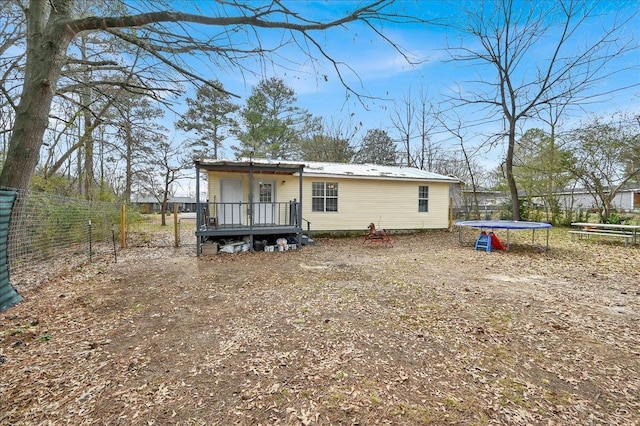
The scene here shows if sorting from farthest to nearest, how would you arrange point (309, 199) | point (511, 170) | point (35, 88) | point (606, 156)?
point (511, 170), point (606, 156), point (309, 199), point (35, 88)

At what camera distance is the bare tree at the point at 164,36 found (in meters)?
3.38

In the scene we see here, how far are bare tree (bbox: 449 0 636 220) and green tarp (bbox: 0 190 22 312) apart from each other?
52.1 ft

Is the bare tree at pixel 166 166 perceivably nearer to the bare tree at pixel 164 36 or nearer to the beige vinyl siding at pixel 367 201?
A: the beige vinyl siding at pixel 367 201

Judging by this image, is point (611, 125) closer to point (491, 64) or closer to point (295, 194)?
point (491, 64)

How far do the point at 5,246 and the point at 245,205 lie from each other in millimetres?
7166

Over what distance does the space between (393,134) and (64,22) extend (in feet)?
78.9

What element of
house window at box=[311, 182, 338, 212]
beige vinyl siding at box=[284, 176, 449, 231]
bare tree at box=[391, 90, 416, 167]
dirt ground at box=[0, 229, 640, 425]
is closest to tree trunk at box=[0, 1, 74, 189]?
dirt ground at box=[0, 229, 640, 425]

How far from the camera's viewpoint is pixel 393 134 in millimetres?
25469

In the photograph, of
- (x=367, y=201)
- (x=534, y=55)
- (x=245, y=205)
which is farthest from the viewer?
(x=534, y=55)

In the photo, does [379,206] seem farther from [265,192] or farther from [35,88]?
[35,88]

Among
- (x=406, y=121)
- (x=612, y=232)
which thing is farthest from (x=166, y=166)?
(x=612, y=232)

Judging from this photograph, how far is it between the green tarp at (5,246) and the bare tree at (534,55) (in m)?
15.9

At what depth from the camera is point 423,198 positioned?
Answer: 1438 cm

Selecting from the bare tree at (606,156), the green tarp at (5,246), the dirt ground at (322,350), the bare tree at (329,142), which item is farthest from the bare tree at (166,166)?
the bare tree at (606,156)
